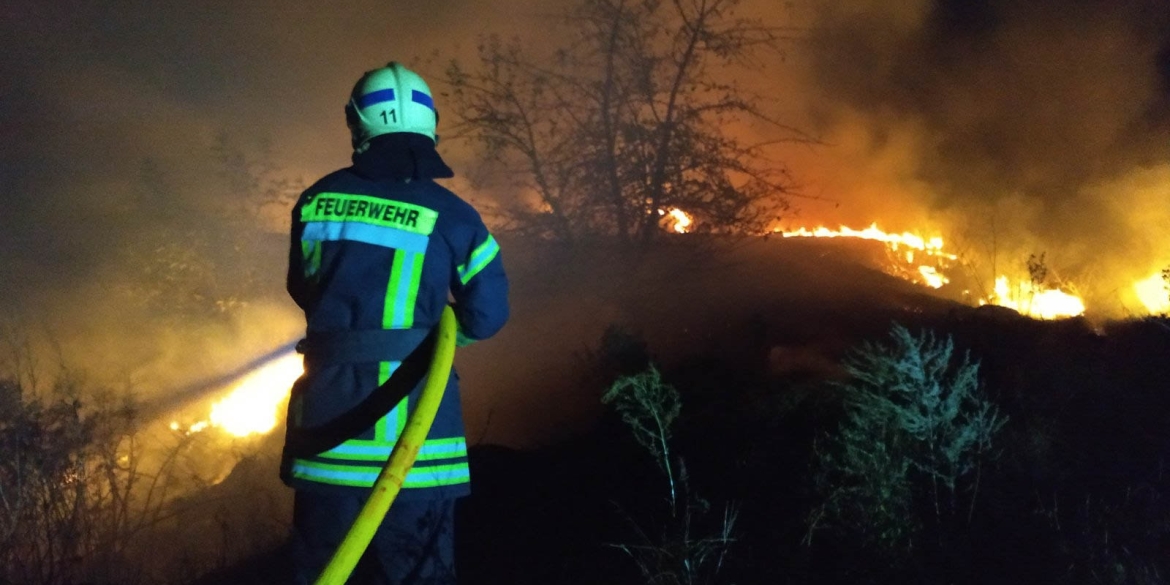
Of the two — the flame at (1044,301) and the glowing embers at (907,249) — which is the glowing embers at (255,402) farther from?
the flame at (1044,301)

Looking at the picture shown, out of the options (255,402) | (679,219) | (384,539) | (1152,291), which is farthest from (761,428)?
(1152,291)

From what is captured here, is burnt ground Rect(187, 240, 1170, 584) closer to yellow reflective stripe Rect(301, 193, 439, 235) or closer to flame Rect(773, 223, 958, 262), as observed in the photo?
flame Rect(773, 223, 958, 262)

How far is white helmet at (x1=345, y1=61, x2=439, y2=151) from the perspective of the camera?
254 cm

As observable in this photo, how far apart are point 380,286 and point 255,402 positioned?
6887 millimetres

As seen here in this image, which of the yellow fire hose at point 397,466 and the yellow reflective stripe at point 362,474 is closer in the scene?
the yellow fire hose at point 397,466

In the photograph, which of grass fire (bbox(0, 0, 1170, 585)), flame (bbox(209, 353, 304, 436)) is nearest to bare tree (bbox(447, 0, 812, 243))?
grass fire (bbox(0, 0, 1170, 585))

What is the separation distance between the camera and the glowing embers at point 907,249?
31.4 feet

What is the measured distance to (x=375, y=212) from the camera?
240cm

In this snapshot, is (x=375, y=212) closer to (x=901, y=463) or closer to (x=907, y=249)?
(x=901, y=463)

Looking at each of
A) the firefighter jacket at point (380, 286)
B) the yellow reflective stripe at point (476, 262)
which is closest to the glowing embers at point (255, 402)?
the firefighter jacket at point (380, 286)

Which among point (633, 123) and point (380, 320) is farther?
point (633, 123)

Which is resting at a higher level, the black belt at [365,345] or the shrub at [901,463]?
the black belt at [365,345]

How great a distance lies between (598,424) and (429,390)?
10.4 ft

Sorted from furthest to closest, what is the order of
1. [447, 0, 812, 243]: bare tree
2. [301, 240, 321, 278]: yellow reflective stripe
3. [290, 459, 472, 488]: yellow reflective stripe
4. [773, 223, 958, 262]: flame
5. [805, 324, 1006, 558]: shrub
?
[773, 223, 958, 262]: flame, [447, 0, 812, 243]: bare tree, [805, 324, 1006, 558]: shrub, [301, 240, 321, 278]: yellow reflective stripe, [290, 459, 472, 488]: yellow reflective stripe
